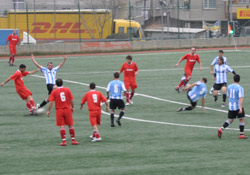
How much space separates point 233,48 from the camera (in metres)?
46.4

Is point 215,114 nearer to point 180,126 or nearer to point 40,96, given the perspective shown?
point 180,126

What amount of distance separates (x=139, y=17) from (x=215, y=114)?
37954 mm

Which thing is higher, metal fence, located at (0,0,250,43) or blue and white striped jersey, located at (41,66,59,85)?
metal fence, located at (0,0,250,43)

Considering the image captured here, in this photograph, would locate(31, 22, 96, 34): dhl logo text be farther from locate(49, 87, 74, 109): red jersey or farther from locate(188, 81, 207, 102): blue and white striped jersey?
locate(49, 87, 74, 109): red jersey

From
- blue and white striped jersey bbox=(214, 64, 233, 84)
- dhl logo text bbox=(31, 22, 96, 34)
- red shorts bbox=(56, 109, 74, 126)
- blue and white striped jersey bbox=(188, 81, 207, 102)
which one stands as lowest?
red shorts bbox=(56, 109, 74, 126)

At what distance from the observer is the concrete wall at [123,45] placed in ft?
145

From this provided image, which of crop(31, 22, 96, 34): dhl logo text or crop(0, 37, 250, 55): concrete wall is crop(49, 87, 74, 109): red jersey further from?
crop(31, 22, 96, 34): dhl logo text

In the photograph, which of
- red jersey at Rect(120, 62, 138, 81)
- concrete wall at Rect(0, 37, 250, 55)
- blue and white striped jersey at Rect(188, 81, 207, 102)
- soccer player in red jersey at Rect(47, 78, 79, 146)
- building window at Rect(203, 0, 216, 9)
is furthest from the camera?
building window at Rect(203, 0, 216, 9)

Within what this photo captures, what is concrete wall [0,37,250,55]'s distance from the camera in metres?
44.1

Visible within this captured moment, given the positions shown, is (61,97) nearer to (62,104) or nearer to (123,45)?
(62,104)

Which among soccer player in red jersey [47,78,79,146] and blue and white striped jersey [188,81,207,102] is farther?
blue and white striped jersey [188,81,207,102]

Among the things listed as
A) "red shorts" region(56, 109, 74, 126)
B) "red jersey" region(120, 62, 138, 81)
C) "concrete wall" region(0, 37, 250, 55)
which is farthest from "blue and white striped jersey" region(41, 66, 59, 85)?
Result: "concrete wall" region(0, 37, 250, 55)

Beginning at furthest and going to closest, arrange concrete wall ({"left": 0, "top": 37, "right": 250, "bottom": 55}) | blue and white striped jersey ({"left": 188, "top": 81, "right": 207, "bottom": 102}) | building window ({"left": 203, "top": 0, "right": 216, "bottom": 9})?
building window ({"left": 203, "top": 0, "right": 216, "bottom": 9})
concrete wall ({"left": 0, "top": 37, "right": 250, "bottom": 55})
blue and white striped jersey ({"left": 188, "top": 81, "right": 207, "bottom": 102})

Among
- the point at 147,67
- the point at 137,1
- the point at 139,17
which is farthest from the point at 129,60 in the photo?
the point at 137,1
